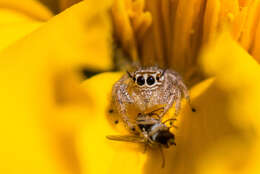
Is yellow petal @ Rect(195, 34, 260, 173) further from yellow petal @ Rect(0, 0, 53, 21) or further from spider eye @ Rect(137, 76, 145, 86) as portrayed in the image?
yellow petal @ Rect(0, 0, 53, 21)

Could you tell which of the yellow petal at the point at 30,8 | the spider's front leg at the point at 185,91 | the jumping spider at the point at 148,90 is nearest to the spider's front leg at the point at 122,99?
the jumping spider at the point at 148,90

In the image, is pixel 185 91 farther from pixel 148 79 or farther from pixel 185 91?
pixel 148 79

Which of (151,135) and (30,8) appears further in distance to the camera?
(30,8)

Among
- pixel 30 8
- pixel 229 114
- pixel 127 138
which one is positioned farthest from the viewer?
pixel 30 8

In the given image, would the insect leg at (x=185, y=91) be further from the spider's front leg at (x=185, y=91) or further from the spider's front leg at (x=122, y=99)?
the spider's front leg at (x=122, y=99)

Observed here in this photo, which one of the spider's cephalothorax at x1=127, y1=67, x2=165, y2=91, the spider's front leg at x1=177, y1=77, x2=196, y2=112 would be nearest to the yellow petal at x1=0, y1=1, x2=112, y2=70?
the spider's cephalothorax at x1=127, y1=67, x2=165, y2=91

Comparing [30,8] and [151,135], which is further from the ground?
[30,8]

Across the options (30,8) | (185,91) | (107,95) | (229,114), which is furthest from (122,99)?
(30,8)
